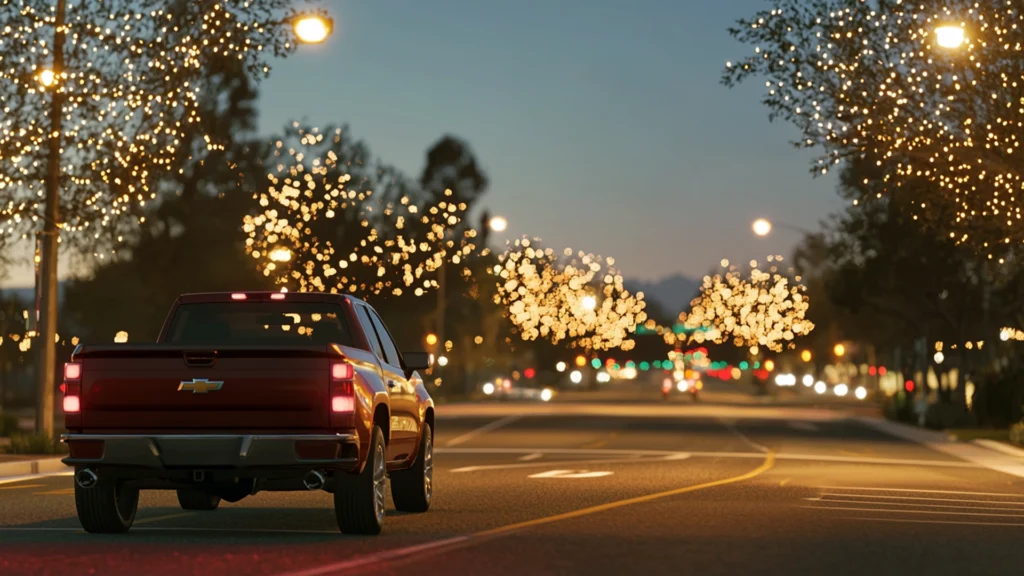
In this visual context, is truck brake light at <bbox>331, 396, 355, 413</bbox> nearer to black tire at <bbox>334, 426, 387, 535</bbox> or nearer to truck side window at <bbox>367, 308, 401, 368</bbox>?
black tire at <bbox>334, 426, 387, 535</bbox>

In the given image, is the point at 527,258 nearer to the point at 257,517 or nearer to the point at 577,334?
the point at 577,334

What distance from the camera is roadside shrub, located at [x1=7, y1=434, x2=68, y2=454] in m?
27.1

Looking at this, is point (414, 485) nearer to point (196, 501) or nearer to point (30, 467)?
A: point (196, 501)

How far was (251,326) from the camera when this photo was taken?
1534 centimetres

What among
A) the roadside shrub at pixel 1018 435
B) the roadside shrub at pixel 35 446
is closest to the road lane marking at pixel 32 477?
the roadside shrub at pixel 35 446

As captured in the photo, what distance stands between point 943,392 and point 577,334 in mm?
50787

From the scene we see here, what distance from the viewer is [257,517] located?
15961mm

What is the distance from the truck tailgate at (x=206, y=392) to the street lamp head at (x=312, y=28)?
42.9 ft

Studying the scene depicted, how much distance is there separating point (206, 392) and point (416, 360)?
10.6 feet

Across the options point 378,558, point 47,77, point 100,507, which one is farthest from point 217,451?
Result: point 47,77

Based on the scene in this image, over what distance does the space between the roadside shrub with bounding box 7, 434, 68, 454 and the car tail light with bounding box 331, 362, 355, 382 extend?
15.4 m

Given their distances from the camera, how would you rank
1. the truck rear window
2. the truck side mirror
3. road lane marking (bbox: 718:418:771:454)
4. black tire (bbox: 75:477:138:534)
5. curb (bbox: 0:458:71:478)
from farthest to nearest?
1. road lane marking (bbox: 718:418:771:454)
2. curb (bbox: 0:458:71:478)
3. the truck side mirror
4. the truck rear window
5. black tire (bbox: 75:477:138:534)

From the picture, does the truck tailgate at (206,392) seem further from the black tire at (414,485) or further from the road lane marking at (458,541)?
the black tire at (414,485)

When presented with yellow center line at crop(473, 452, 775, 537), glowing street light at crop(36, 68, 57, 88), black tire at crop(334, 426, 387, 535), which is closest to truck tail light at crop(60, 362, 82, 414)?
black tire at crop(334, 426, 387, 535)
